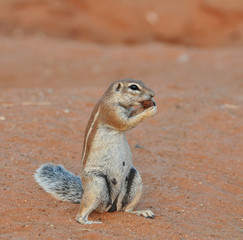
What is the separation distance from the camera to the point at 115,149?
16.0 ft

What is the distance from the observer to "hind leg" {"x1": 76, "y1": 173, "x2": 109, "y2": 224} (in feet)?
15.2

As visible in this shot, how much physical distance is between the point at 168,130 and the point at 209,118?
0.87 metres

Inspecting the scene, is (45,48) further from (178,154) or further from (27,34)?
(178,154)

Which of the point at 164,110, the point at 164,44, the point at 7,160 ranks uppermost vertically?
the point at 164,44

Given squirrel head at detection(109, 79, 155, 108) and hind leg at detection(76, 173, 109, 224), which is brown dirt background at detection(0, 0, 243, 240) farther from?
squirrel head at detection(109, 79, 155, 108)

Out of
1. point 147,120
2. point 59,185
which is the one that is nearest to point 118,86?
point 59,185

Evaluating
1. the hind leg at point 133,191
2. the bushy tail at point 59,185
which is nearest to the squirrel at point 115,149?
the hind leg at point 133,191

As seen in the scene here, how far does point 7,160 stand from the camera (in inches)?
235

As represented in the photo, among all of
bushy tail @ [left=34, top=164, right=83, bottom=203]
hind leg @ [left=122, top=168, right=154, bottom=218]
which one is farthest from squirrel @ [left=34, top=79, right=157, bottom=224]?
bushy tail @ [left=34, top=164, right=83, bottom=203]

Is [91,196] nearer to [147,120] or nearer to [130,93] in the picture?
[130,93]

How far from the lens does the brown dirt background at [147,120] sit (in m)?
4.88

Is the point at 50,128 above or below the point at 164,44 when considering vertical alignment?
below

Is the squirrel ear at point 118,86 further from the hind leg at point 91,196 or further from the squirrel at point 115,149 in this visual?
the hind leg at point 91,196

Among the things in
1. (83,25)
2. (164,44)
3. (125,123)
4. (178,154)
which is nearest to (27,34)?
(83,25)
